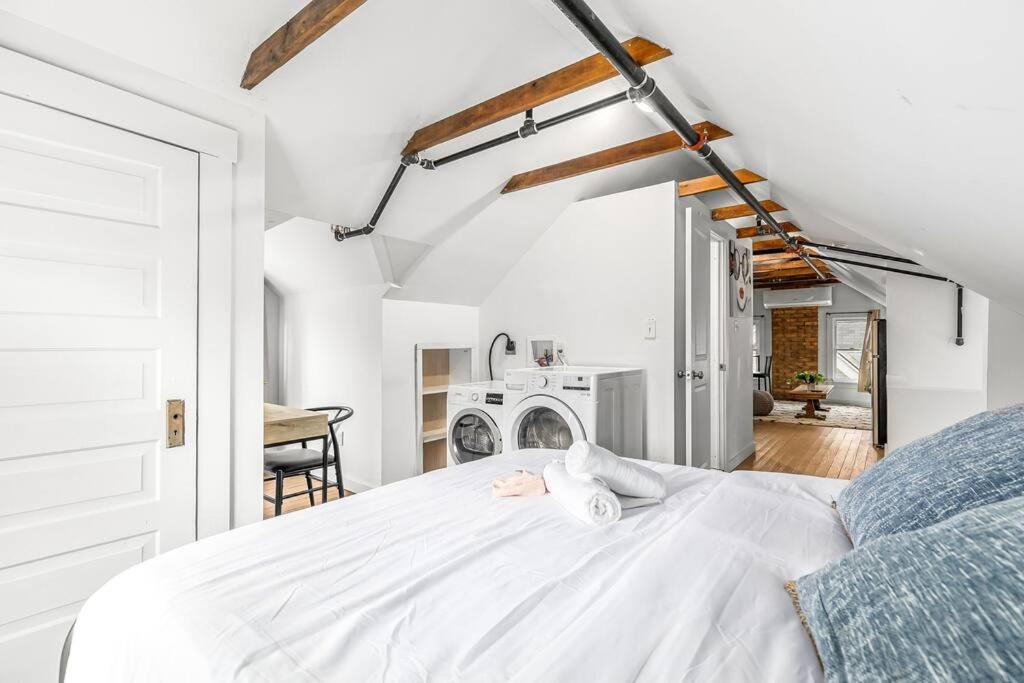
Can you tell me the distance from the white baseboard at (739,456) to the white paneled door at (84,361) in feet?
12.9

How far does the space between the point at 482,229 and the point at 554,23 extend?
5.35 ft

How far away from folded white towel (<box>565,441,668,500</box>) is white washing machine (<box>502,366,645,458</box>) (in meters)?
1.36

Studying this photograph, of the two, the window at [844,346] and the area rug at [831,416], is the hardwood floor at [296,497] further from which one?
the window at [844,346]

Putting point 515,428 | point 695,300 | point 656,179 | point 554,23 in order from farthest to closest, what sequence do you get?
1. point 656,179
2. point 695,300
3. point 515,428
4. point 554,23

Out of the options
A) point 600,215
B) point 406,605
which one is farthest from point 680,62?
point 406,605

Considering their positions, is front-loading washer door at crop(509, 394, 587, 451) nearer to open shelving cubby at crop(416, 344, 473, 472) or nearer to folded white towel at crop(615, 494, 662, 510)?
open shelving cubby at crop(416, 344, 473, 472)

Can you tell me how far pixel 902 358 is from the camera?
12.1 feet

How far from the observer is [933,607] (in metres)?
0.52

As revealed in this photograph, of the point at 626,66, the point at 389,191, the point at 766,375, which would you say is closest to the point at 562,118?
the point at 626,66

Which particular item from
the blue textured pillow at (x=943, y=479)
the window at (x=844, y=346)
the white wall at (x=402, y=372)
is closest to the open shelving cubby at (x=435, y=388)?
the white wall at (x=402, y=372)

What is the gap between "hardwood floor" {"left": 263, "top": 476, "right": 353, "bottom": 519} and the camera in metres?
3.46

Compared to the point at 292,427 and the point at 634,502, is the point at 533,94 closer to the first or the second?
the point at 634,502

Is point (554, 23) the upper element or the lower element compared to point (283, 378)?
upper

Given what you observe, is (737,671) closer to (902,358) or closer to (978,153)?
(978,153)
